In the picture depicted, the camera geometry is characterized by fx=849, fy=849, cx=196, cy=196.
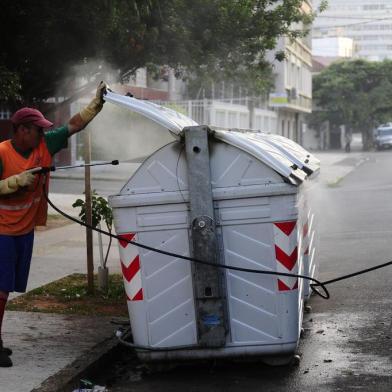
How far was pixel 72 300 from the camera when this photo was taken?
8586mm

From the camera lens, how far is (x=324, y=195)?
24719 millimetres

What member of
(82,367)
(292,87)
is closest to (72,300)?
(82,367)

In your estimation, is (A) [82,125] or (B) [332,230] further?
(B) [332,230]

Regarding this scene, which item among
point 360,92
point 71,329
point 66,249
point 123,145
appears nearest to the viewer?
point 71,329

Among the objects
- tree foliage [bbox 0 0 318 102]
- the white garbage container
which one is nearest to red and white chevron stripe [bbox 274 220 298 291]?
the white garbage container

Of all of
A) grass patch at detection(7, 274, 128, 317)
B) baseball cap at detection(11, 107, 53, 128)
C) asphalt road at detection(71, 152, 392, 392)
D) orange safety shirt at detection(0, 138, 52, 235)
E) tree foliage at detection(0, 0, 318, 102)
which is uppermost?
tree foliage at detection(0, 0, 318, 102)

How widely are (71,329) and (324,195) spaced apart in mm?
18022

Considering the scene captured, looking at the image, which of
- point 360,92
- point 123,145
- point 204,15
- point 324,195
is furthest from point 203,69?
point 360,92

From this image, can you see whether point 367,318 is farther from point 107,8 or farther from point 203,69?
point 203,69

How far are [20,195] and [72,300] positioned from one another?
279 cm

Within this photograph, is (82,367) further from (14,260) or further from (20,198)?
(20,198)

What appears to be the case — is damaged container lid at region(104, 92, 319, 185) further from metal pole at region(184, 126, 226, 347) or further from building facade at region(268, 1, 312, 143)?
building facade at region(268, 1, 312, 143)

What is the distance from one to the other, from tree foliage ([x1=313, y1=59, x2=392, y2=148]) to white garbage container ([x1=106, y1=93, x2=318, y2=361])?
73822mm

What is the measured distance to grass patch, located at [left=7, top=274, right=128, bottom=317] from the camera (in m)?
8.14
